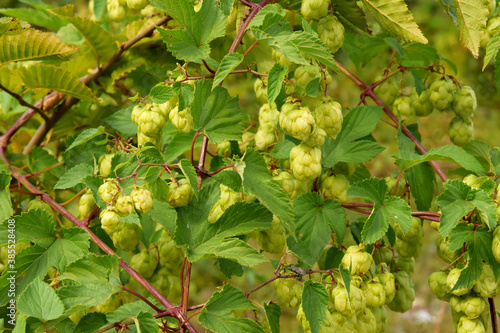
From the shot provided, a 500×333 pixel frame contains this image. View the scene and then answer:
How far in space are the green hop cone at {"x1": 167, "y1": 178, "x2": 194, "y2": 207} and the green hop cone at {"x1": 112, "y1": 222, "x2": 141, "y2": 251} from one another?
0.61 feet

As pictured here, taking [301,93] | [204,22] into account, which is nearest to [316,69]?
[301,93]

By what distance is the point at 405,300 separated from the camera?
0.94 meters

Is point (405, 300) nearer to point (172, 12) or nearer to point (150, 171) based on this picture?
point (150, 171)

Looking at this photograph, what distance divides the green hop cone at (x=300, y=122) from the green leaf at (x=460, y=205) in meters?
0.25

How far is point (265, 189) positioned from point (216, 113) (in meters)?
0.14

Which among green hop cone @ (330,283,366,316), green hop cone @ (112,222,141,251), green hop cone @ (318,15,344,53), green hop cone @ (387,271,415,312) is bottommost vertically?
green hop cone @ (387,271,415,312)

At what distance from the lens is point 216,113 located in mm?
757

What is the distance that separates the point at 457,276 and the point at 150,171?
0.51 meters

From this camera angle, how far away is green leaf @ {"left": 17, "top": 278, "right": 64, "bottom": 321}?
66 cm

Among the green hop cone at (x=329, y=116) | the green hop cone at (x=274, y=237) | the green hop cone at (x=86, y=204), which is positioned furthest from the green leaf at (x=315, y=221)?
the green hop cone at (x=86, y=204)

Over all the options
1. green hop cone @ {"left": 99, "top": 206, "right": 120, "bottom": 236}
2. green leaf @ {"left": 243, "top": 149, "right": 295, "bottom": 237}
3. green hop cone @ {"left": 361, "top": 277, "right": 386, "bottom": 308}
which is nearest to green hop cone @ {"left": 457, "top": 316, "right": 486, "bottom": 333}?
green hop cone @ {"left": 361, "top": 277, "right": 386, "bottom": 308}

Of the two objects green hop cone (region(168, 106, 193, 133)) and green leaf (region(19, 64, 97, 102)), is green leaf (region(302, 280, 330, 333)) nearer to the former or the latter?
green hop cone (region(168, 106, 193, 133))

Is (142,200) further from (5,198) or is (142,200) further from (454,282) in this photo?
(454,282)

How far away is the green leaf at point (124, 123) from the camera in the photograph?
989 millimetres
